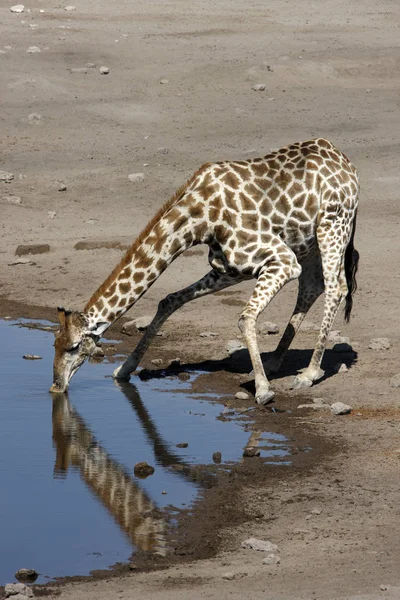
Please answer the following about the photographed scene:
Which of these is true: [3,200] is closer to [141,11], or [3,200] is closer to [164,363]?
[164,363]

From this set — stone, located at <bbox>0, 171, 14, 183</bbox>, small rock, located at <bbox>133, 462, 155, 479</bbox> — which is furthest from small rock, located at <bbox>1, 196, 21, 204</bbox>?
small rock, located at <bbox>133, 462, 155, 479</bbox>

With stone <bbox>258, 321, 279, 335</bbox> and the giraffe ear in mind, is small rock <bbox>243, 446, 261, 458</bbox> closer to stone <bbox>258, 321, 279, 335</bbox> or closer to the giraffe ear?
the giraffe ear

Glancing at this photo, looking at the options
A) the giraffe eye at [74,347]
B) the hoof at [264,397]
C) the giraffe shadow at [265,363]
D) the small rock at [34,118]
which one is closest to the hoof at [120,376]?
the giraffe shadow at [265,363]

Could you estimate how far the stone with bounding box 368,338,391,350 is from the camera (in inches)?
489

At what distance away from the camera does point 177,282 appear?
48.9 ft

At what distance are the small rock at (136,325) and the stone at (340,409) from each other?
334 centimetres

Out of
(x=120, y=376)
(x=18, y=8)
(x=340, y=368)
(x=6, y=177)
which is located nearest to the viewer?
(x=120, y=376)

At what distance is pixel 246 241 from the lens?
1127 cm

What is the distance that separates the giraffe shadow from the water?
0.35m

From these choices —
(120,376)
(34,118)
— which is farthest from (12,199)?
(120,376)

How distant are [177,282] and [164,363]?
105 inches

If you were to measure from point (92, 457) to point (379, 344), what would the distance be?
12.8 feet

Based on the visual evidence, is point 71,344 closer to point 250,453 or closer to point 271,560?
point 250,453

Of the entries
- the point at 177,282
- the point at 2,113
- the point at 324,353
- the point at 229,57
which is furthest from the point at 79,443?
the point at 229,57
